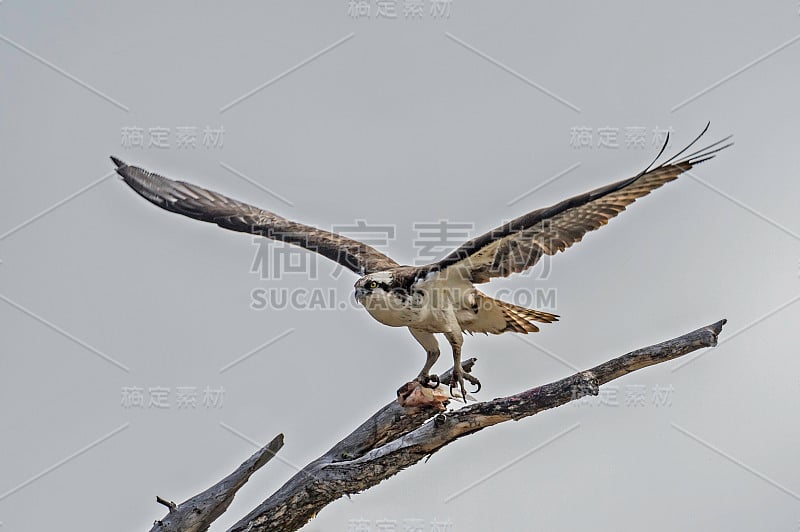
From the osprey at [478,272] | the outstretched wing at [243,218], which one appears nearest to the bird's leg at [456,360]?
the osprey at [478,272]

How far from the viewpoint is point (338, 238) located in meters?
10.3

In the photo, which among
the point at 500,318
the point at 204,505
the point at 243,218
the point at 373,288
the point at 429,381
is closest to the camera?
the point at 204,505

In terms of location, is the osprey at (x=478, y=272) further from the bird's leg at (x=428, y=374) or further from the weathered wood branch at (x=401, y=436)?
the weathered wood branch at (x=401, y=436)

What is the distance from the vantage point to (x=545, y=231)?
831 cm

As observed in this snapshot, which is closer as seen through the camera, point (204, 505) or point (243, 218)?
point (204, 505)

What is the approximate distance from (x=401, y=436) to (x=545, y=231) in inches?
88.8

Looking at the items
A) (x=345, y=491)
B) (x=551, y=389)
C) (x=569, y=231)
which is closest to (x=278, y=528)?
(x=345, y=491)

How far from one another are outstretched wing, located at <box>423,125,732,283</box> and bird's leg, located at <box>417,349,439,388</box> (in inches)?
32.9

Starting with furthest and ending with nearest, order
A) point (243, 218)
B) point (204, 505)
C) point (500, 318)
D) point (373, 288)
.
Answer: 1. point (243, 218)
2. point (500, 318)
3. point (373, 288)
4. point (204, 505)

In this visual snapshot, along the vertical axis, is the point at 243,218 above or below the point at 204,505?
above

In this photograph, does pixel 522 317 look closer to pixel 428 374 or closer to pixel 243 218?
pixel 428 374

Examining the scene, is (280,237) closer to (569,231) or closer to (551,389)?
(569,231)

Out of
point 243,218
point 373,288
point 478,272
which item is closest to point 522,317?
point 478,272

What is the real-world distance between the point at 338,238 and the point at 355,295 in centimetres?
210
